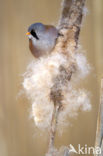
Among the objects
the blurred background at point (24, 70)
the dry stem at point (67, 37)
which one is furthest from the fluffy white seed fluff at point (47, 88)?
the blurred background at point (24, 70)

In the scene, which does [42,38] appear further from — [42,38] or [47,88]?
[47,88]

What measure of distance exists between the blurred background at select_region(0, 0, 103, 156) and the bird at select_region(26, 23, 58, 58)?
0.29m

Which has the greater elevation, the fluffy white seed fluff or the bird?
the bird

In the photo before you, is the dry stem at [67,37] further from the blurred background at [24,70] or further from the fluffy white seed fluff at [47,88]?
the blurred background at [24,70]

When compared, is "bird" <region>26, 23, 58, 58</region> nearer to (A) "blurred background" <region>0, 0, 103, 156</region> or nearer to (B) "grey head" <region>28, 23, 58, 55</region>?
(B) "grey head" <region>28, 23, 58, 55</region>

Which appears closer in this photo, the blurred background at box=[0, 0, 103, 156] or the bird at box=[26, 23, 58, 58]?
the bird at box=[26, 23, 58, 58]

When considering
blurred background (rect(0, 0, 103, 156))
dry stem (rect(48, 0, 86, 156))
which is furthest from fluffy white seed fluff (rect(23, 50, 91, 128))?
blurred background (rect(0, 0, 103, 156))

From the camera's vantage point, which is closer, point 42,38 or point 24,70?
point 42,38

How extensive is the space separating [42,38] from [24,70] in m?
0.32

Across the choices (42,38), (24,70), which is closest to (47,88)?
(42,38)

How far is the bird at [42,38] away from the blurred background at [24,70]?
0.97 feet

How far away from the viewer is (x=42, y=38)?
0.45m

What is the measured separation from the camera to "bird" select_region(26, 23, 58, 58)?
443 mm

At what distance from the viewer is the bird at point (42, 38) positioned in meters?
0.44
